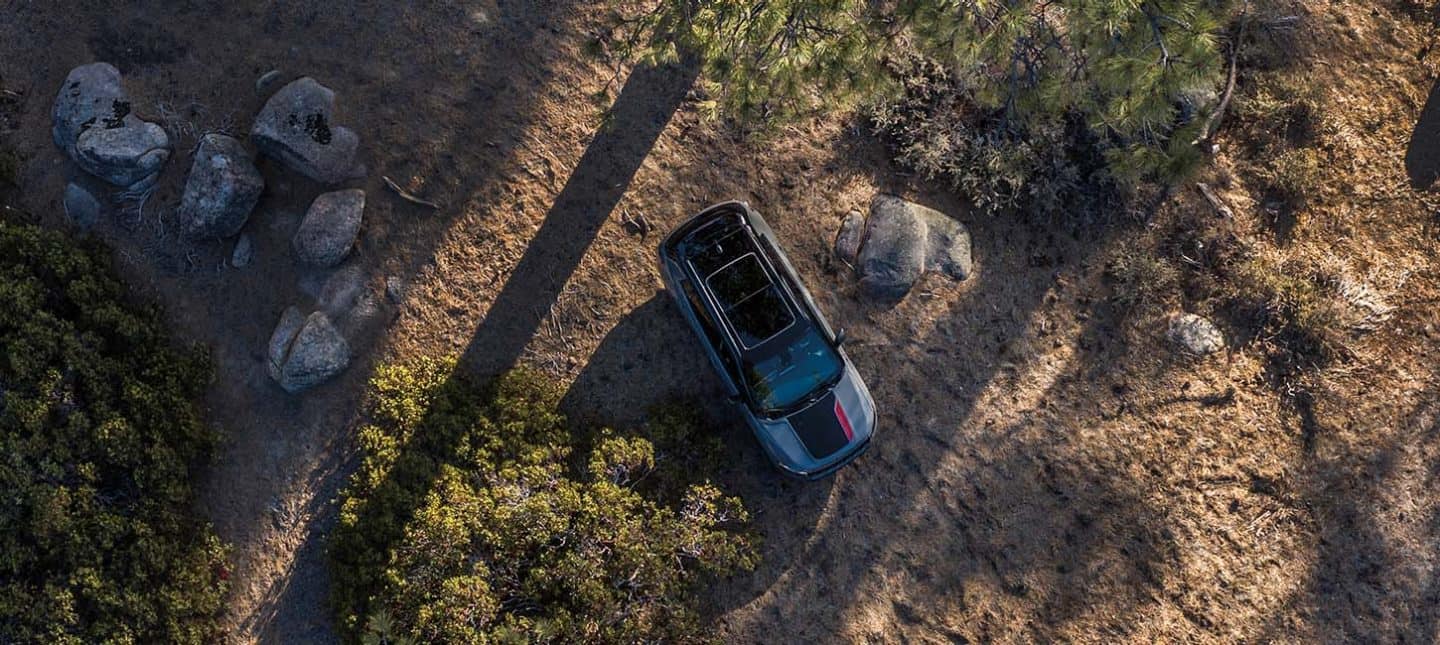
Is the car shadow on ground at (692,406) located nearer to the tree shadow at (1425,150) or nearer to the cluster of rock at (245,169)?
the cluster of rock at (245,169)

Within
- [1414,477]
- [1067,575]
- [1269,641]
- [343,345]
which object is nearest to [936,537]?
[1067,575]

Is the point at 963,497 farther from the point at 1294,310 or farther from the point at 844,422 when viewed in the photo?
the point at 1294,310

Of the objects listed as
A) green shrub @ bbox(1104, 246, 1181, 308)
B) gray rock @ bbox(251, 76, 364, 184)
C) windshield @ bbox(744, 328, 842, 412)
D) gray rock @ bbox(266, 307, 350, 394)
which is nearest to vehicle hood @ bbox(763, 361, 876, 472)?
windshield @ bbox(744, 328, 842, 412)

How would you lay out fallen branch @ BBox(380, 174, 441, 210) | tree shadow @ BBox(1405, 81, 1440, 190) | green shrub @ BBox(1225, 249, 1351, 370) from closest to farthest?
fallen branch @ BBox(380, 174, 441, 210), green shrub @ BBox(1225, 249, 1351, 370), tree shadow @ BBox(1405, 81, 1440, 190)

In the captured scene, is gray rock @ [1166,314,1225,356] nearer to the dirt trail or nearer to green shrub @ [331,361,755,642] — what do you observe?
the dirt trail

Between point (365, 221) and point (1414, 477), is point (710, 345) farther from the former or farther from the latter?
point (1414, 477)

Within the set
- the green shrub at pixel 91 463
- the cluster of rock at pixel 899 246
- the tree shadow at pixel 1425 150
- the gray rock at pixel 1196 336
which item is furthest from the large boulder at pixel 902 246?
the green shrub at pixel 91 463
